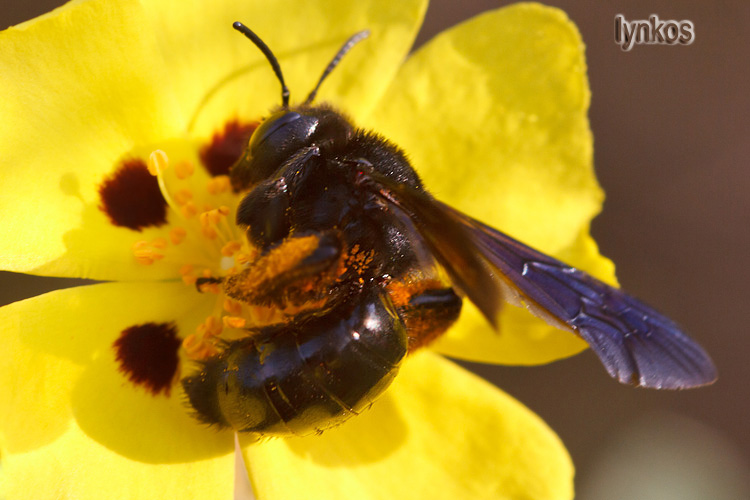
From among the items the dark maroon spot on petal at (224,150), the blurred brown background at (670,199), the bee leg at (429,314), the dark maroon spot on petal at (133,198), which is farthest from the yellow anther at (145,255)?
the blurred brown background at (670,199)

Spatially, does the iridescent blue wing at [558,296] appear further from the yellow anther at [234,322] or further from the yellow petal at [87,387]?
the yellow petal at [87,387]

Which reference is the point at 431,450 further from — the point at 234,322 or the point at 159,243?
the point at 159,243

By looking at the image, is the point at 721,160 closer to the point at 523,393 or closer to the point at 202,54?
the point at 523,393

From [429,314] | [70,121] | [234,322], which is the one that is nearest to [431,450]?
[429,314]

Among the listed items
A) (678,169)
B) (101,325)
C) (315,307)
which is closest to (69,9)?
(101,325)

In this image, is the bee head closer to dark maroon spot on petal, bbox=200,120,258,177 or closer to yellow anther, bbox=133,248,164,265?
yellow anther, bbox=133,248,164,265
